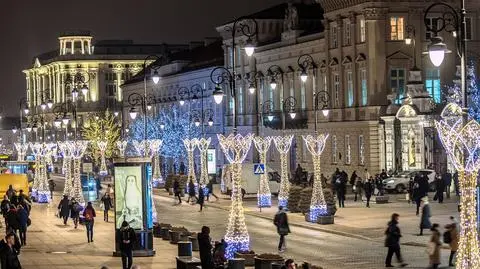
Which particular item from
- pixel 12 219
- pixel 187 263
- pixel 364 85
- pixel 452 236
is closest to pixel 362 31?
pixel 364 85

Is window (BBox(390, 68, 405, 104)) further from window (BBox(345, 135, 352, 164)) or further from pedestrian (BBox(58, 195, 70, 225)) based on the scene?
pedestrian (BBox(58, 195, 70, 225))

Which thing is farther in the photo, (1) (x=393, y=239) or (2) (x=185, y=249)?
(2) (x=185, y=249)

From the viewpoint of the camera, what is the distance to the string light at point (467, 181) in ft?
80.6

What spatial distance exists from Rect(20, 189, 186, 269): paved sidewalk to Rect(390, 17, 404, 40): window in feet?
91.1

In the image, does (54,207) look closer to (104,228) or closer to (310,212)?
(104,228)

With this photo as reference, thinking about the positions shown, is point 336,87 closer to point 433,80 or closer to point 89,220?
point 433,80

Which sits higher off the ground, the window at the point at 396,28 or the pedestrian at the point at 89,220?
the window at the point at 396,28

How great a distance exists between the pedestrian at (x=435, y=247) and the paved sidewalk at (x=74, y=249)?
7976mm

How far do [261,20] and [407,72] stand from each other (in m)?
31.9

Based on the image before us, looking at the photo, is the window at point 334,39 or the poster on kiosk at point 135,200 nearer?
the poster on kiosk at point 135,200

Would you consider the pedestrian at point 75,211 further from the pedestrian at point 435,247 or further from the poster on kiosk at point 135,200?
the pedestrian at point 435,247

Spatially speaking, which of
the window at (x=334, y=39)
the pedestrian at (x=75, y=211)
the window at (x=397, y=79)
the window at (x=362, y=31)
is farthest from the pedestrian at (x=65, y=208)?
the window at (x=334, y=39)

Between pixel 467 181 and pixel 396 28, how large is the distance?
50126 millimetres

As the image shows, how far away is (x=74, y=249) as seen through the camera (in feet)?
133
